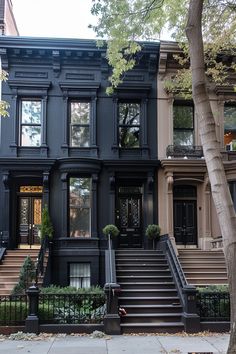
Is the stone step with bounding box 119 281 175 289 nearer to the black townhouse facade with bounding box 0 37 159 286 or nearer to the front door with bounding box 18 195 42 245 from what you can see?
Answer: the black townhouse facade with bounding box 0 37 159 286

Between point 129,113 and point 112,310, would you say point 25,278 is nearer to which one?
point 112,310

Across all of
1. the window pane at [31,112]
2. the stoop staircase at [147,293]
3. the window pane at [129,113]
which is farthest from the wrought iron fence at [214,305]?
the window pane at [31,112]

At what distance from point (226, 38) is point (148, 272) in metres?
8.04

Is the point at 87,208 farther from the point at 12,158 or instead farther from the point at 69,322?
the point at 69,322

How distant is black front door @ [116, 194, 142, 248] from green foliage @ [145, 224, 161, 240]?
104cm

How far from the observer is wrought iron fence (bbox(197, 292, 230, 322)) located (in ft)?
40.6

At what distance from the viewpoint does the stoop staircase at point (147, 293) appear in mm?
12320

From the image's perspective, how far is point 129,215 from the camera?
19344mm

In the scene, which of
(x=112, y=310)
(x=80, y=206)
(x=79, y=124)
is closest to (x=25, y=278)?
(x=112, y=310)

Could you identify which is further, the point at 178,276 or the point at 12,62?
the point at 12,62

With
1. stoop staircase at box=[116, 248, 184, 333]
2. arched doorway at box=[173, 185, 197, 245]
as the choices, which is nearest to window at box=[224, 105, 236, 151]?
arched doorway at box=[173, 185, 197, 245]

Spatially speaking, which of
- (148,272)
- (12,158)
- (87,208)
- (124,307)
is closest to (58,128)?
(12,158)

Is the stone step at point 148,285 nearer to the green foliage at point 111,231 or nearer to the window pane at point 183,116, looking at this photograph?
the green foliage at point 111,231

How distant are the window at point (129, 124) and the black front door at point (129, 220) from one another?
2219 mm
